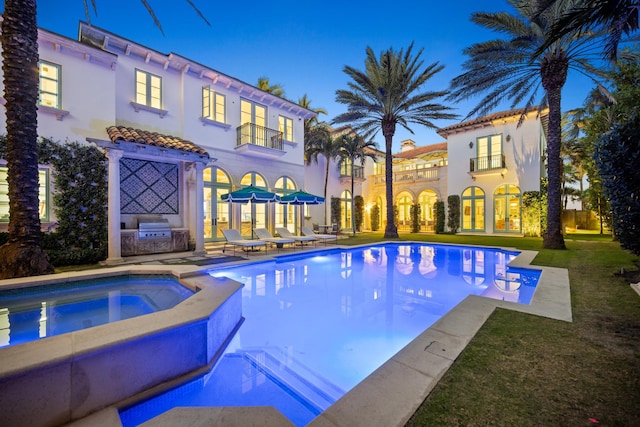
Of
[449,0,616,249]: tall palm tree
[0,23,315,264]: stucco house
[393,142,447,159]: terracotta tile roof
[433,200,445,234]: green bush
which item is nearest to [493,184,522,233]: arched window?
[433,200,445,234]: green bush

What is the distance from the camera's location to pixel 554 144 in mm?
12258

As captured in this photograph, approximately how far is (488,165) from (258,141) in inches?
658

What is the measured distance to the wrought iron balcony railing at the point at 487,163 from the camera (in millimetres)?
19984

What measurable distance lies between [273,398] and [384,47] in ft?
59.7

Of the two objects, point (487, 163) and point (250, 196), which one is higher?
point (487, 163)

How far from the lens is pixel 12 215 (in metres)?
6.53

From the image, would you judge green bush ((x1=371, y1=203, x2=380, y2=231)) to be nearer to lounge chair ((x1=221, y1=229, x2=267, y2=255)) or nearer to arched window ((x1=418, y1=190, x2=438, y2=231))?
arched window ((x1=418, y1=190, x2=438, y2=231))

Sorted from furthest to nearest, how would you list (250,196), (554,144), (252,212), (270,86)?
(270,86) < (252,212) < (554,144) < (250,196)

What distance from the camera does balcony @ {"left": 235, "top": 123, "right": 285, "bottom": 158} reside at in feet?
49.0

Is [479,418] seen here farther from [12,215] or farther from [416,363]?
[12,215]

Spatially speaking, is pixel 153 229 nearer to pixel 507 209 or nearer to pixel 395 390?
pixel 395 390

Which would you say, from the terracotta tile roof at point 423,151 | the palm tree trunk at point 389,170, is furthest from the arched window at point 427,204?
the palm tree trunk at point 389,170

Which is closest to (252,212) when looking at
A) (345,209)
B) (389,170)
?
(389,170)

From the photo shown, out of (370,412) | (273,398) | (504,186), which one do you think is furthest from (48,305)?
(504,186)
